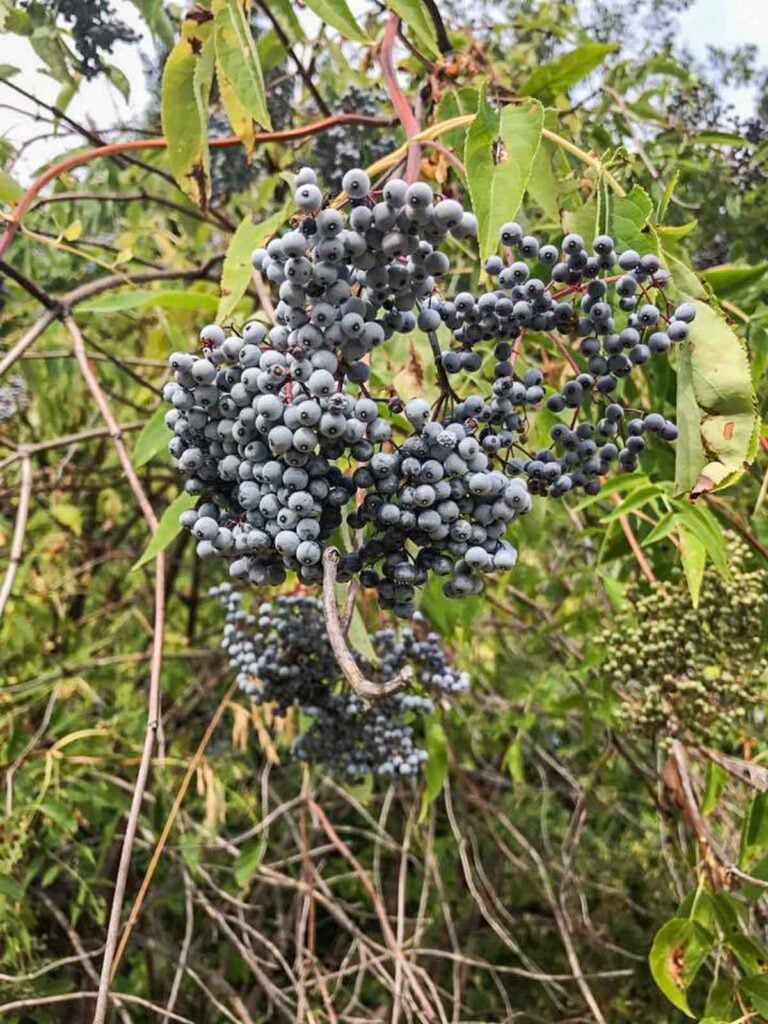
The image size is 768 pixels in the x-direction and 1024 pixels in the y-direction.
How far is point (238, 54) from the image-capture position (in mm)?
1371

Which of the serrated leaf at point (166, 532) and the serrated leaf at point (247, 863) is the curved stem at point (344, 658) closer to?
the serrated leaf at point (166, 532)

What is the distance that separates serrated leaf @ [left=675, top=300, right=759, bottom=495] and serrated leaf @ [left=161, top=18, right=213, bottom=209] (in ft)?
2.70

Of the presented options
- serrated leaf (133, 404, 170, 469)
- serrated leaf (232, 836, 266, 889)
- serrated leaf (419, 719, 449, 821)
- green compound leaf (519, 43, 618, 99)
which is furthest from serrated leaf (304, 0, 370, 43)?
serrated leaf (232, 836, 266, 889)

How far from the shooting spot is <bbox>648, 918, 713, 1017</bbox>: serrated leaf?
5.74 feet

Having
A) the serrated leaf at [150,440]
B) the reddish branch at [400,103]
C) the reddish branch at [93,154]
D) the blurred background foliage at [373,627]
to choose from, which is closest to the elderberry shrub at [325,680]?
the blurred background foliage at [373,627]

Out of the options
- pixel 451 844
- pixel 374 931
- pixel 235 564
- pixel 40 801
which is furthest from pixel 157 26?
pixel 374 931

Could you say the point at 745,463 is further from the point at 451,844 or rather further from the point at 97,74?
the point at 451,844

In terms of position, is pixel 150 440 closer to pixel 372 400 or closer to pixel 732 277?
pixel 372 400

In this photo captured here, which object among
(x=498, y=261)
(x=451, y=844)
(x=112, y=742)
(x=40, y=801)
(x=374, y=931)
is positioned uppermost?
(x=498, y=261)

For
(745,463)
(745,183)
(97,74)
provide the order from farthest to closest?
(745,183)
(97,74)
(745,463)

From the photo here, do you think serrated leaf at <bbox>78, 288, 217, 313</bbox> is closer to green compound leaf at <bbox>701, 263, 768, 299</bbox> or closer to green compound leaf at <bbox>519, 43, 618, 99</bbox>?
green compound leaf at <bbox>519, 43, 618, 99</bbox>

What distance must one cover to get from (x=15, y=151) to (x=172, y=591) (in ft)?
5.75

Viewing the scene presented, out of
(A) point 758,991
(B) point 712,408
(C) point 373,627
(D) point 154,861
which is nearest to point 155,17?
(C) point 373,627

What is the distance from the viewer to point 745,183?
2.69 meters
